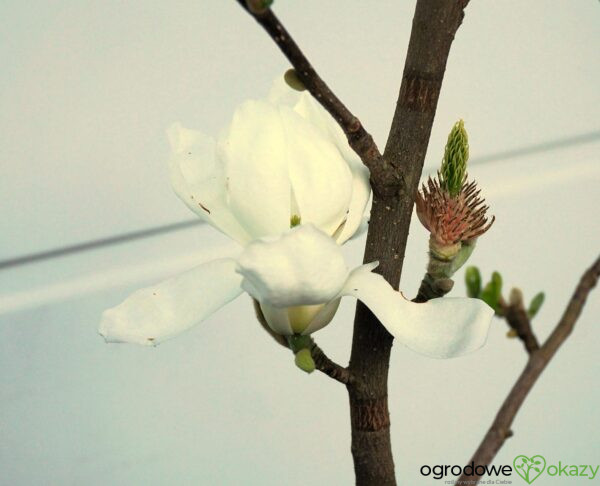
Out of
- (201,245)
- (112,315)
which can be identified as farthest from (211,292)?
(201,245)

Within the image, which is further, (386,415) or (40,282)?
(40,282)

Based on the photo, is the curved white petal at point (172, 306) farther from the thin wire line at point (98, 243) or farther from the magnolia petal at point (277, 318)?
the thin wire line at point (98, 243)

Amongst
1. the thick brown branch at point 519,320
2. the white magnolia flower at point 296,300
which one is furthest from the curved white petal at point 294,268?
the thick brown branch at point 519,320

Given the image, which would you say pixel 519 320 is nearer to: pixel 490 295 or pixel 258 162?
pixel 490 295

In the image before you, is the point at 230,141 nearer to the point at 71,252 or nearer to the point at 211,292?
the point at 211,292

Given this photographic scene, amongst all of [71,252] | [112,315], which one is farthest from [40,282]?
[112,315]

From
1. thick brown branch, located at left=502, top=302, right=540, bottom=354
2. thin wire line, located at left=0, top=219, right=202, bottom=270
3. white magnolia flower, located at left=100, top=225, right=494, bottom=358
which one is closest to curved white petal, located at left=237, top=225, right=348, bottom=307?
white magnolia flower, located at left=100, top=225, right=494, bottom=358
